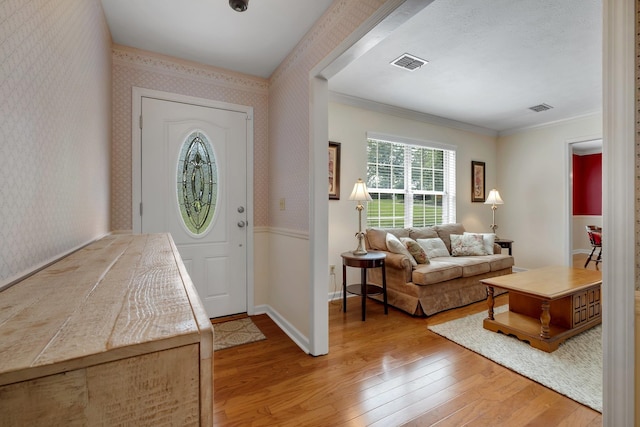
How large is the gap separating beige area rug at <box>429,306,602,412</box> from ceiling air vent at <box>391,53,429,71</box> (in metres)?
2.56

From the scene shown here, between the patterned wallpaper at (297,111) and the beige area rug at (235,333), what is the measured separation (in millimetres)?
997

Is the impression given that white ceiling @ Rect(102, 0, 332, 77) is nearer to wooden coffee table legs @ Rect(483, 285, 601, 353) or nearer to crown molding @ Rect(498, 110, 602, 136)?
wooden coffee table legs @ Rect(483, 285, 601, 353)

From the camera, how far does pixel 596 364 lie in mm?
2066

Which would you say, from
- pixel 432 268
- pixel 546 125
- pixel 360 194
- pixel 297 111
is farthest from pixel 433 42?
pixel 546 125

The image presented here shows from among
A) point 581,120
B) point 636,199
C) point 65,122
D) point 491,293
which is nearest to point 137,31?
point 65,122

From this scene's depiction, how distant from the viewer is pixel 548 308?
2.29m

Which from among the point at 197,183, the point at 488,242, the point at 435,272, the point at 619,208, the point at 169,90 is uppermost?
the point at 169,90

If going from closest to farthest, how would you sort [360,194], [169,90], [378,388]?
[378,388] < [169,90] < [360,194]

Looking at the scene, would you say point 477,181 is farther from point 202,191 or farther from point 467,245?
point 202,191

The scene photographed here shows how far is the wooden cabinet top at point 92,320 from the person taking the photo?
336 mm

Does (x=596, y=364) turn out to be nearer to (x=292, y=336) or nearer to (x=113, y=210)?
(x=292, y=336)

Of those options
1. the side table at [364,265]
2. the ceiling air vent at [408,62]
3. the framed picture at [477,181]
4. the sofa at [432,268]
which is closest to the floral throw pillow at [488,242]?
the sofa at [432,268]

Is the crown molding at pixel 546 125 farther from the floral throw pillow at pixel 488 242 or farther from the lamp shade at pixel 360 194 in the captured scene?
the lamp shade at pixel 360 194

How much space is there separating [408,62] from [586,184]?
705cm
